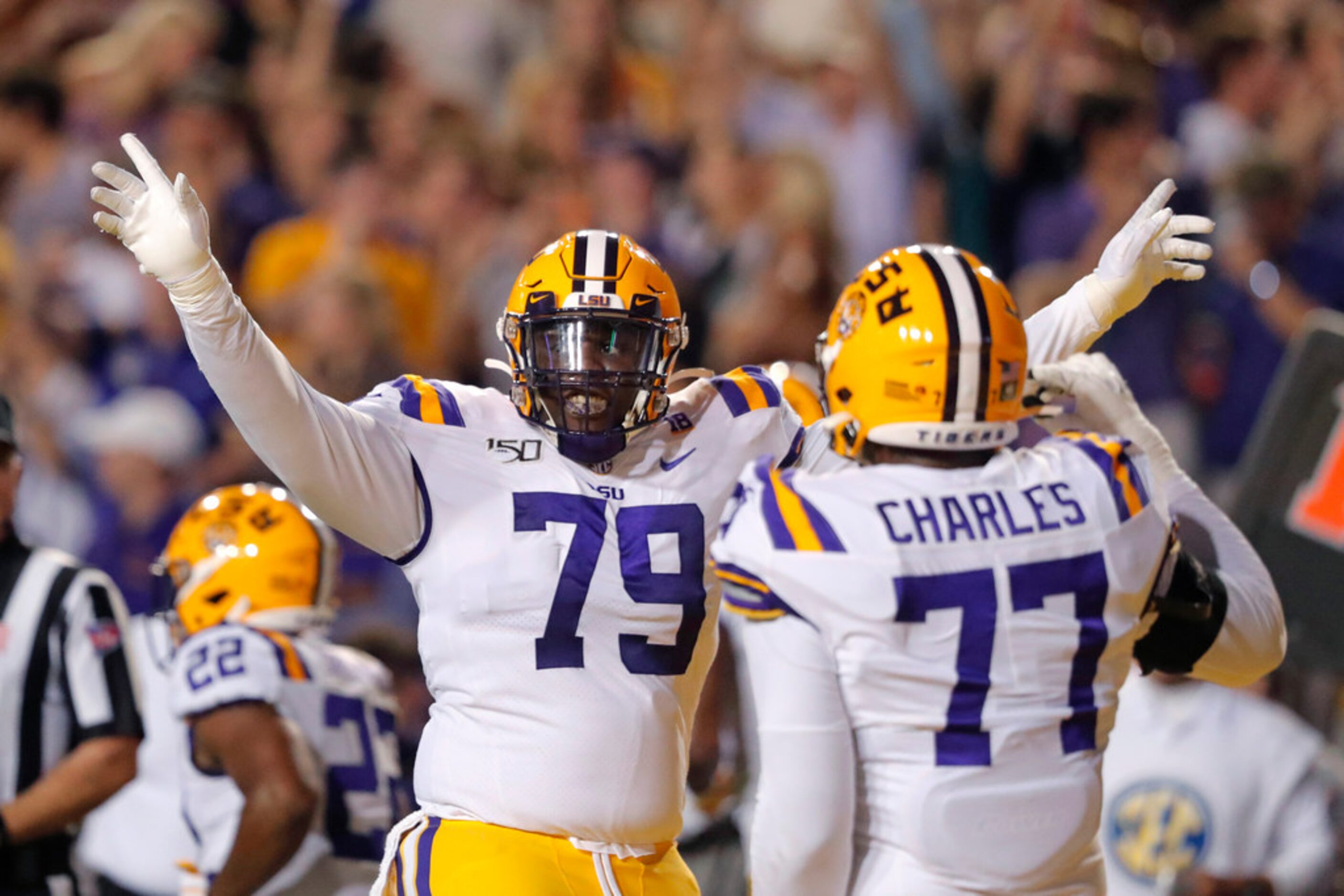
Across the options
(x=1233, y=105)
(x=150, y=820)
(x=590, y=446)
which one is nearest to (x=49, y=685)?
(x=150, y=820)

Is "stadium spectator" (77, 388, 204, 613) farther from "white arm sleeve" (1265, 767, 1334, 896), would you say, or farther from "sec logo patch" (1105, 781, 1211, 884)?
"white arm sleeve" (1265, 767, 1334, 896)

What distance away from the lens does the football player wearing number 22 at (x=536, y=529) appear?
292 centimetres

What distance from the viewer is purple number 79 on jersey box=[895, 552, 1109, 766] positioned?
2453 mm

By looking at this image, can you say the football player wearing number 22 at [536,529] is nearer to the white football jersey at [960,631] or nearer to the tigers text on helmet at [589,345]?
the tigers text on helmet at [589,345]

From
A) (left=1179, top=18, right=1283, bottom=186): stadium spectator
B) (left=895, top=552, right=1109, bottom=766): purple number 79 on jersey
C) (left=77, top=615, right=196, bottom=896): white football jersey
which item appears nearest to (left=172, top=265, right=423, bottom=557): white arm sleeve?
(left=895, top=552, right=1109, bottom=766): purple number 79 on jersey

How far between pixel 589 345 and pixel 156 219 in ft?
2.82

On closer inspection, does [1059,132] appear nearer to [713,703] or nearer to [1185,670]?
[713,703]

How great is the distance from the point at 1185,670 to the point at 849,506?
793 millimetres

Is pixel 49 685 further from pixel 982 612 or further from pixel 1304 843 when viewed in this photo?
pixel 1304 843

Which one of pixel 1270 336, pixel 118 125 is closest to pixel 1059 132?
pixel 1270 336

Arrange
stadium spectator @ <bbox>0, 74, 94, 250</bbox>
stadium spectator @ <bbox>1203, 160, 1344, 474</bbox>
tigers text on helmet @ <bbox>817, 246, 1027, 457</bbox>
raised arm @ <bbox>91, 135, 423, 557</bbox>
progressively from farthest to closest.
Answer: stadium spectator @ <bbox>0, 74, 94, 250</bbox>, stadium spectator @ <bbox>1203, 160, 1344, 474</bbox>, raised arm @ <bbox>91, 135, 423, 557</bbox>, tigers text on helmet @ <bbox>817, 246, 1027, 457</bbox>

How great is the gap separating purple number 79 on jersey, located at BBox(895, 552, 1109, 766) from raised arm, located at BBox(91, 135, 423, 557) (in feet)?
3.82

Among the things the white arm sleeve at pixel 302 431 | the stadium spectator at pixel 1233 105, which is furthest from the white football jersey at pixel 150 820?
the stadium spectator at pixel 1233 105

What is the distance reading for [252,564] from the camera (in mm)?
4152
